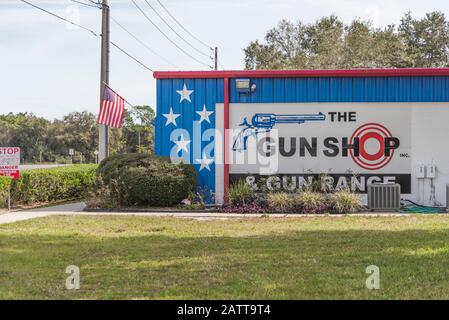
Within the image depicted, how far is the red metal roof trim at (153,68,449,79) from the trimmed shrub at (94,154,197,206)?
265 centimetres

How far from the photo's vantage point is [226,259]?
851cm

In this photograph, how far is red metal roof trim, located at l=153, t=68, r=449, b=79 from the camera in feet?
56.4

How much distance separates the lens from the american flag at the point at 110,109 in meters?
20.1

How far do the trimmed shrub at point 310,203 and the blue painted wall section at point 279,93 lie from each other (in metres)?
2.91

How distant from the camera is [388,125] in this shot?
17328mm

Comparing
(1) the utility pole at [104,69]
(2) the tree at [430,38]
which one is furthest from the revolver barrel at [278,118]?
(2) the tree at [430,38]

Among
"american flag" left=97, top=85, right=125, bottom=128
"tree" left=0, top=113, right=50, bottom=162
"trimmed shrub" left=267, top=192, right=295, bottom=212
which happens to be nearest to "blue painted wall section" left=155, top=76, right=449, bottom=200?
"trimmed shrub" left=267, top=192, right=295, bottom=212

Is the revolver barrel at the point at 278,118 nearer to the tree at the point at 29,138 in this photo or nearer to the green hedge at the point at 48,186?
the green hedge at the point at 48,186

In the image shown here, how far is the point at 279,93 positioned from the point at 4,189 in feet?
27.3

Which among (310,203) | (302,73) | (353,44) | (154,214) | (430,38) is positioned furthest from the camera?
(430,38)

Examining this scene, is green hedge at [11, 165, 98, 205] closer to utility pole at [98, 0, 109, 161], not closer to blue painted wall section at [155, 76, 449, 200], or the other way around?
utility pole at [98, 0, 109, 161]

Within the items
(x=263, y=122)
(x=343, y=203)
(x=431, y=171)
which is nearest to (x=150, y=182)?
(x=263, y=122)

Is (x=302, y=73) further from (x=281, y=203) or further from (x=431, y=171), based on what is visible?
(x=431, y=171)
